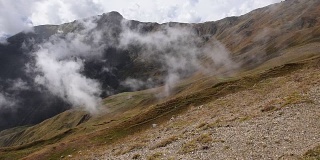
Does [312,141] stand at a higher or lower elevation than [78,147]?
higher

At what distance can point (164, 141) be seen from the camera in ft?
142

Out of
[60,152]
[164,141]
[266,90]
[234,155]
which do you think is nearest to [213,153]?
[234,155]

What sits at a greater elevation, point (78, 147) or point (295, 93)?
point (295, 93)

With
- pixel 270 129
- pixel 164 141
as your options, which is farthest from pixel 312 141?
pixel 164 141

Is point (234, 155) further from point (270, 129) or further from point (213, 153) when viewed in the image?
point (270, 129)

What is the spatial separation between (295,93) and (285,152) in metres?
25.1

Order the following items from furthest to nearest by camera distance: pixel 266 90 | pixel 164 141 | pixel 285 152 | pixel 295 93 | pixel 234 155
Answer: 1. pixel 266 90
2. pixel 295 93
3. pixel 164 141
4. pixel 234 155
5. pixel 285 152

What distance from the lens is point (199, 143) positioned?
123 ft

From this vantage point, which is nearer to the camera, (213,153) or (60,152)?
(213,153)

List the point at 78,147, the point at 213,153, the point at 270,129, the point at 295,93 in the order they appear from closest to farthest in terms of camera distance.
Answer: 1. the point at 213,153
2. the point at 270,129
3. the point at 295,93
4. the point at 78,147

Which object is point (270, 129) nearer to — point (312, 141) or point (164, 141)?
point (312, 141)

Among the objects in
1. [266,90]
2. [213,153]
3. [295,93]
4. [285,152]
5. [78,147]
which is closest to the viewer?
[285,152]

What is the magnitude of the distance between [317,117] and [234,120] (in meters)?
11.3

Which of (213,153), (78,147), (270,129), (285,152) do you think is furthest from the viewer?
(78,147)
